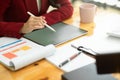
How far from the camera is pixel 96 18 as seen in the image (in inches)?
54.6

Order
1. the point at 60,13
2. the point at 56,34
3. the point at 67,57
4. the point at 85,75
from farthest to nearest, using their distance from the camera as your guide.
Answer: the point at 60,13 → the point at 56,34 → the point at 67,57 → the point at 85,75

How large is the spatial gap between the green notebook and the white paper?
0.25ft

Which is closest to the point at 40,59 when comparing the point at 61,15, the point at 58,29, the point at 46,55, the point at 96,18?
the point at 46,55

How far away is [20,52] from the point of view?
3.17 feet

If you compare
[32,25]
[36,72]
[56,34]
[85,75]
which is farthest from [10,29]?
[85,75]

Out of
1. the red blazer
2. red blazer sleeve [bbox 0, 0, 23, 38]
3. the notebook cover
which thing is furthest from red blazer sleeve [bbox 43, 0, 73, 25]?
the notebook cover

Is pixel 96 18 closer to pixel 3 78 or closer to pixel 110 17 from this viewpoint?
pixel 110 17

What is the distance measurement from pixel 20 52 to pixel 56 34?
0.25 metres

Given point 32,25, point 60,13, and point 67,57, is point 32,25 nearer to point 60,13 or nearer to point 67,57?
point 60,13

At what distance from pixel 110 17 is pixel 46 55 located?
622 millimetres

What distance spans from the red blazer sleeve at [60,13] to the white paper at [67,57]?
32 centimetres

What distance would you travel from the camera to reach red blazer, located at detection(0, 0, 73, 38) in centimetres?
118

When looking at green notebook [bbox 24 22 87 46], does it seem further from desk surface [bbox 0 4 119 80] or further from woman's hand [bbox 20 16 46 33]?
desk surface [bbox 0 4 119 80]

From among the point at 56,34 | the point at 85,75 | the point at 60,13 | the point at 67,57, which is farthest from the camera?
the point at 60,13
